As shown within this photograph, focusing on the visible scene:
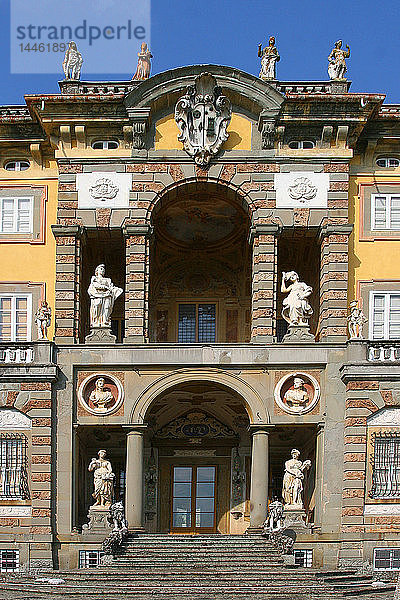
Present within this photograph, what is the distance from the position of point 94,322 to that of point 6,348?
115 inches

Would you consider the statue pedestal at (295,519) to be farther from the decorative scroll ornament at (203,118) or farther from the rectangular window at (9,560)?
the decorative scroll ornament at (203,118)

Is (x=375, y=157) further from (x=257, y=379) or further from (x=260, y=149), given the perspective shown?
(x=257, y=379)

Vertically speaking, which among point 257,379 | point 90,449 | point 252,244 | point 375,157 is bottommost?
point 90,449

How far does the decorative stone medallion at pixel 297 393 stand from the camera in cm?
3566

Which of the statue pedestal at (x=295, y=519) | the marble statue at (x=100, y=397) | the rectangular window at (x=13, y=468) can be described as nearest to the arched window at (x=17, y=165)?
A: the marble statue at (x=100, y=397)

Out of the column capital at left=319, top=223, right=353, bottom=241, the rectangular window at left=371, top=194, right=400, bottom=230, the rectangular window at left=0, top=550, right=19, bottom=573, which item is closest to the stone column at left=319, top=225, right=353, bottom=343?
the column capital at left=319, top=223, right=353, bottom=241

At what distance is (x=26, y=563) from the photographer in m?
34.6

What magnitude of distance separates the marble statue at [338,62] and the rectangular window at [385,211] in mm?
4204

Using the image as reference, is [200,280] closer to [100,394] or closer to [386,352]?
[100,394]

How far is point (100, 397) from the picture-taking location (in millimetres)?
35938

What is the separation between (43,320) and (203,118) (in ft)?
27.5

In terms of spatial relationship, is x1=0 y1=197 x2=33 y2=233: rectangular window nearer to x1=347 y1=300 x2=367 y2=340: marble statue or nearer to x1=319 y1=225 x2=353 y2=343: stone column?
x1=319 y1=225 x2=353 y2=343: stone column

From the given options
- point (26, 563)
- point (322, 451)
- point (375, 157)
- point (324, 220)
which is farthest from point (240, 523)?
point (375, 157)

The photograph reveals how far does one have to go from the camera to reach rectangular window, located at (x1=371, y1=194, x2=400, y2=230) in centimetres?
3778
